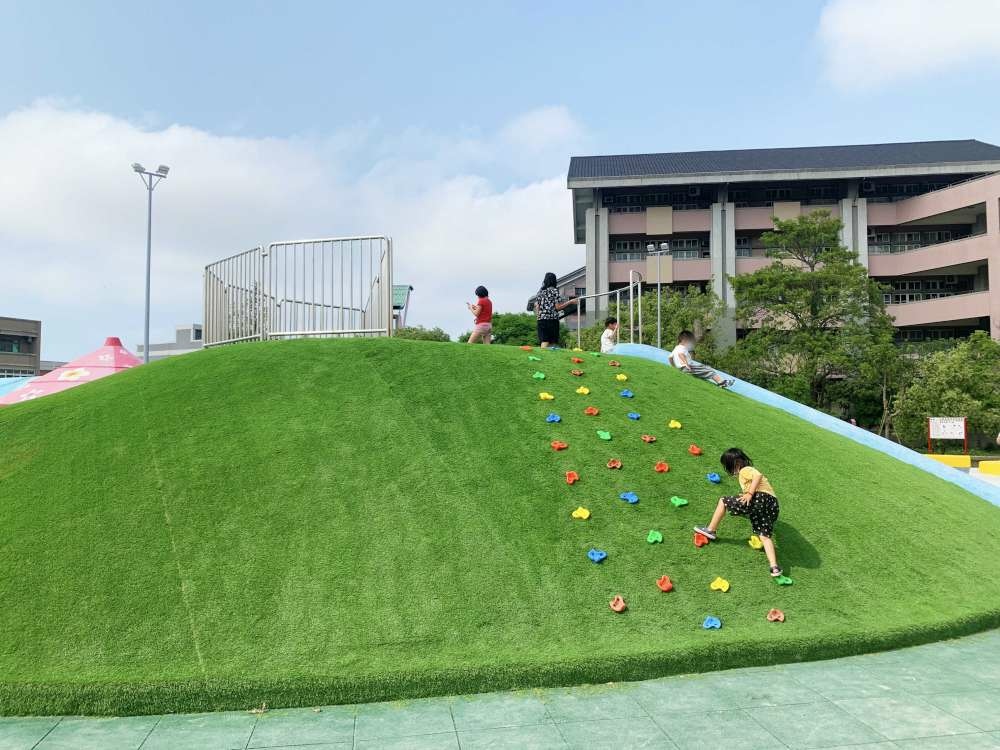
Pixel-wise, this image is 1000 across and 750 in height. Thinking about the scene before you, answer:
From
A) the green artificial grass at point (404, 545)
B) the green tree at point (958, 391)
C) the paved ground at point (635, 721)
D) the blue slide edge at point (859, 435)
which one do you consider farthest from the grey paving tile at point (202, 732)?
the green tree at point (958, 391)

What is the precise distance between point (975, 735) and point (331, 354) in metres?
8.56

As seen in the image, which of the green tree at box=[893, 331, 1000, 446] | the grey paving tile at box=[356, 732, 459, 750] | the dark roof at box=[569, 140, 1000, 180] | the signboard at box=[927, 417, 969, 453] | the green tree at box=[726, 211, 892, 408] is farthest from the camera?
the dark roof at box=[569, 140, 1000, 180]

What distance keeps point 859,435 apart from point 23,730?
12245 mm

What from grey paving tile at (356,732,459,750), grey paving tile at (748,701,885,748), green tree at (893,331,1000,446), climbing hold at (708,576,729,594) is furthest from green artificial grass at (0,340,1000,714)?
green tree at (893,331,1000,446)

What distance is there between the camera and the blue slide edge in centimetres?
1059

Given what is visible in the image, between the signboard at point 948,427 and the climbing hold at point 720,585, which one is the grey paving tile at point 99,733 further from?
the signboard at point 948,427

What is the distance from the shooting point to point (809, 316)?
33156mm

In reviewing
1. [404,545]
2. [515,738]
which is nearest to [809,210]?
[404,545]

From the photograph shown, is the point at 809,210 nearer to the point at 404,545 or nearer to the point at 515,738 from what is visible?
the point at 404,545

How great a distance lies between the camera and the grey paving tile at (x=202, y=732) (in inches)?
156

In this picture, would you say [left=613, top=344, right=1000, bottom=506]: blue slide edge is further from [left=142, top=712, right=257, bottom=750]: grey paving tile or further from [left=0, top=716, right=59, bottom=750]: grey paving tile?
[left=0, top=716, right=59, bottom=750]: grey paving tile

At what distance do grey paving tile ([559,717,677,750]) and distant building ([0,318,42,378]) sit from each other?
266ft

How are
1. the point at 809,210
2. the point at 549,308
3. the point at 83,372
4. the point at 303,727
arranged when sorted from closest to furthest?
the point at 303,727 → the point at 549,308 → the point at 83,372 → the point at 809,210

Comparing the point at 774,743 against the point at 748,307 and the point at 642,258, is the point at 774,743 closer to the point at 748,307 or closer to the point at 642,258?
the point at 748,307
